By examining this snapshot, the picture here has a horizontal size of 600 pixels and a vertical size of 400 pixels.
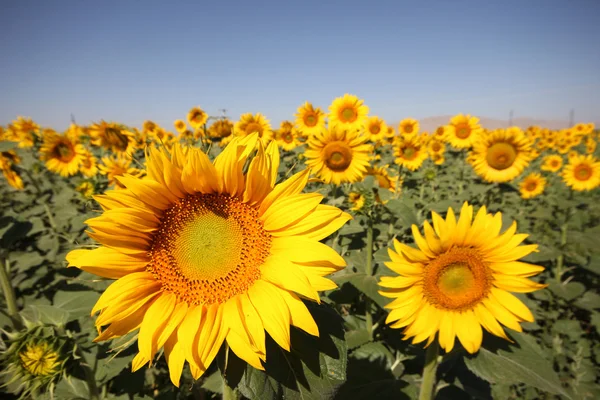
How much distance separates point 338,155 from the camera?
4.70m


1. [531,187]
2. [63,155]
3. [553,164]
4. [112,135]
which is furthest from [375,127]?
[553,164]

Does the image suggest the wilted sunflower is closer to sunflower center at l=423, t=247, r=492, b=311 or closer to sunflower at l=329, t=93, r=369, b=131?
sunflower at l=329, t=93, r=369, b=131

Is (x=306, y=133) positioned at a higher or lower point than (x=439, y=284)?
higher

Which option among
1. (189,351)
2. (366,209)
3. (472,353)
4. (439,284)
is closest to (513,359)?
(472,353)

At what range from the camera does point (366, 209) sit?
269cm

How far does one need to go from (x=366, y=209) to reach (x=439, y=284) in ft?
2.96

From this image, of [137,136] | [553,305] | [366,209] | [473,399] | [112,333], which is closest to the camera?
[112,333]

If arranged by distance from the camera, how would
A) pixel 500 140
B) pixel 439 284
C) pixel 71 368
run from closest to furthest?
pixel 71 368, pixel 439 284, pixel 500 140

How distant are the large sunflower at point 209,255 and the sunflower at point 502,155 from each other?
19.6ft

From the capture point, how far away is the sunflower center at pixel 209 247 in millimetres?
1336

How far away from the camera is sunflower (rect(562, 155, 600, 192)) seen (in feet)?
26.7

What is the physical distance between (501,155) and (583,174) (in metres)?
4.50

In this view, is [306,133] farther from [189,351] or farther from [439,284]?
[189,351]

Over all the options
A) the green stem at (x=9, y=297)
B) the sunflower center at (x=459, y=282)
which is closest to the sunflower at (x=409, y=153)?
the sunflower center at (x=459, y=282)
